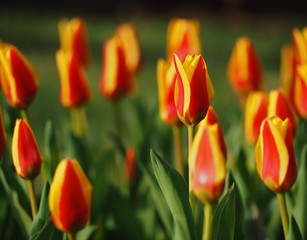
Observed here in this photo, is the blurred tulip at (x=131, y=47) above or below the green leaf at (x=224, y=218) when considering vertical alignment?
above

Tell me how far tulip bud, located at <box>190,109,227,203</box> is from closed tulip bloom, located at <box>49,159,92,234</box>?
225 millimetres

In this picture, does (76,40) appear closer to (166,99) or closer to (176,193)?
(166,99)

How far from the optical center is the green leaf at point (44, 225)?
107 centimetres

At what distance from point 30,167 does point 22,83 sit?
273mm

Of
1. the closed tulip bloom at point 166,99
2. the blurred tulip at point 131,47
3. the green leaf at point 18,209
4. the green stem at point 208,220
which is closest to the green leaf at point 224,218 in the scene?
the green stem at point 208,220

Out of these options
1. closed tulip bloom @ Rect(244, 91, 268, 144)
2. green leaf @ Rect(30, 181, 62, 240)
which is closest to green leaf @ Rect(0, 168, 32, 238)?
green leaf @ Rect(30, 181, 62, 240)

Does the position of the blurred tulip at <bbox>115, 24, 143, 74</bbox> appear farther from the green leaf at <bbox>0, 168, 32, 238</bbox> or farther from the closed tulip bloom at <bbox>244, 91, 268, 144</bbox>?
the green leaf at <bbox>0, 168, 32, 238</bbox>

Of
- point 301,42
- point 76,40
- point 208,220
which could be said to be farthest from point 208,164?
point 76,40

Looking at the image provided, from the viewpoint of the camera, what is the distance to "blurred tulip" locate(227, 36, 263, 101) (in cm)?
178

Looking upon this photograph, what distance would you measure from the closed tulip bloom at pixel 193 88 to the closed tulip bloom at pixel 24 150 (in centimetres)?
30

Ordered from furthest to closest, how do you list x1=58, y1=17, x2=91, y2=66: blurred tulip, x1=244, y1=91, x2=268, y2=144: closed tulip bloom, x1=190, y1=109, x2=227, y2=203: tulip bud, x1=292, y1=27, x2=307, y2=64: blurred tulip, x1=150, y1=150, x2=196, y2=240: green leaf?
x1=58, y1=17, x2=91, y2=66: blurred tulip < x1=292, y1=27, x2=307, y2=64: blurred tulip < x1=244, y1=91, x2=268, y2=144: closed tulip bloom < x1=150, y1=150, x2=196, y2=240: green leaf < x1=190, y1=109, x2=227, y2=203: tulip bud

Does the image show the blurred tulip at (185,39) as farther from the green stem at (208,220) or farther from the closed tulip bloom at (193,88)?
the green stem at (208,220)

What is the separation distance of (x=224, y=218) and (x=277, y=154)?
17 centimetres

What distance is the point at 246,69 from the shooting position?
178cm
